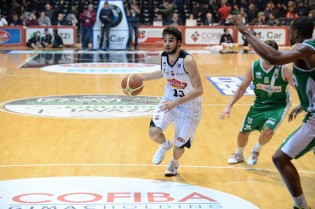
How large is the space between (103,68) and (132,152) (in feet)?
32.3

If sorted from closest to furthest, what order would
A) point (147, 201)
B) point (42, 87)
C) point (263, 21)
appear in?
point (147, 201) → point (42, 87) → point (263, 21)

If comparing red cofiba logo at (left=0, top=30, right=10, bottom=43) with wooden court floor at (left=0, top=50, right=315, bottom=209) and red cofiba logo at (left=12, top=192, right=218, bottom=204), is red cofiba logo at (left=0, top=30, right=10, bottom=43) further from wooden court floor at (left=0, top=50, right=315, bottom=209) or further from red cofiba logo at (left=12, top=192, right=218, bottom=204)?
red cofiba logo at (left=12, top=192, right=218, bottom=204)

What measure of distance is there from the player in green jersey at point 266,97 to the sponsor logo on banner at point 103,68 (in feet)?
31.8

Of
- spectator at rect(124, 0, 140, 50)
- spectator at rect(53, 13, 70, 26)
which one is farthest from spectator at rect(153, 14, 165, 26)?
spectator at rect(53, 13, 70, 26)

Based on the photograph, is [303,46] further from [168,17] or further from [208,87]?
[168,17]

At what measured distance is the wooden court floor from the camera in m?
6.88

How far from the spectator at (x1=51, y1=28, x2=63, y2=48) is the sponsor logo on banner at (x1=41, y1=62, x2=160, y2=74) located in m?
6.35

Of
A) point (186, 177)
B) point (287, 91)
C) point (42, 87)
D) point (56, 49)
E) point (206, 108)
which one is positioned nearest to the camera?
point (186, 177)

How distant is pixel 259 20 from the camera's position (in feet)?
86.7

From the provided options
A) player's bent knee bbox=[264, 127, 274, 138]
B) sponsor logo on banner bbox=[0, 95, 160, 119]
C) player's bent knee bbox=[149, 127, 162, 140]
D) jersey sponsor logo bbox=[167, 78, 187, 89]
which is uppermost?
jersey sponsor logo bbox=[167, 78, 187, 89]

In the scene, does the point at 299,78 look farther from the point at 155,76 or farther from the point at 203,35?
the point at 203,35

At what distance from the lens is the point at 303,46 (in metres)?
4.86

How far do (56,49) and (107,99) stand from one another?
12750 millimetres

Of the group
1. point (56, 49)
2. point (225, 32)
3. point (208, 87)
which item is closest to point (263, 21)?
point (225, 32)
